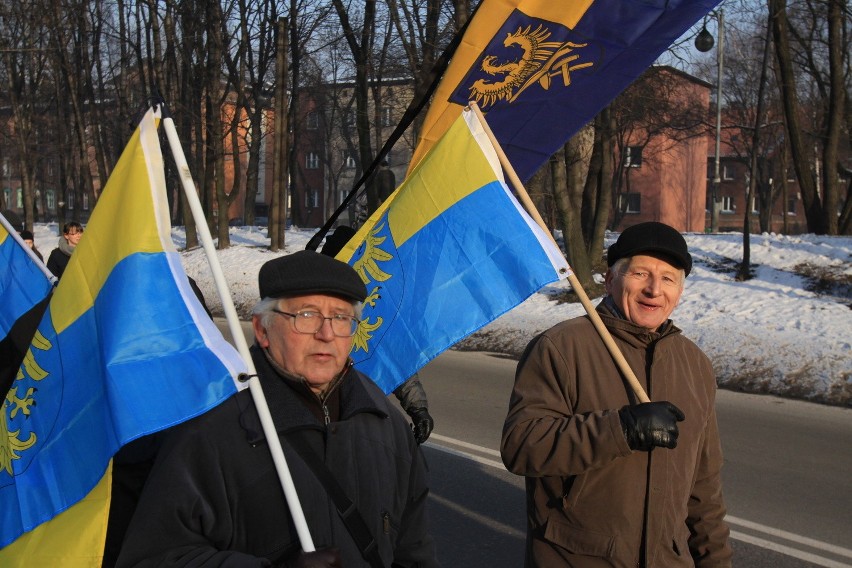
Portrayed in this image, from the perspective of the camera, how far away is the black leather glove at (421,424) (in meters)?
6.25

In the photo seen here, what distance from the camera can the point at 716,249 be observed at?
1956cm

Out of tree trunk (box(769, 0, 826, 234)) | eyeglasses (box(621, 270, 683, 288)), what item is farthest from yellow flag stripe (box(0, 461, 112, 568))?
tree trunk (box(769, 0, 826, 234))

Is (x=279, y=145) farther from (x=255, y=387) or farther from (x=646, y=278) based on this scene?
(x=255, y=387)

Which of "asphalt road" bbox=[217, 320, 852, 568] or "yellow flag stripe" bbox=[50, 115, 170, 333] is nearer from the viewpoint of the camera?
"yellow flag stripe" bbox=[50, 115, 170, 333]

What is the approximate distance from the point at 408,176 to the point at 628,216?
2663 inches

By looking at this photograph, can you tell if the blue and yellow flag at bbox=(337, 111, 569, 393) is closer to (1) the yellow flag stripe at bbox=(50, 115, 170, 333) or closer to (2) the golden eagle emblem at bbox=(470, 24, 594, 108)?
(2) the golden eagle emblem at bbox=(470, 24, 594, 108)

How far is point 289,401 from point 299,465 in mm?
173

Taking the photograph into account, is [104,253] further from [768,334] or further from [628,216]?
[628,216]

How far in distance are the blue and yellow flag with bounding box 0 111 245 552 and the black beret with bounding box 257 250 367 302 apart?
0.68 feet

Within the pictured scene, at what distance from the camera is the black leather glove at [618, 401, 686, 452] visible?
2.94 meters

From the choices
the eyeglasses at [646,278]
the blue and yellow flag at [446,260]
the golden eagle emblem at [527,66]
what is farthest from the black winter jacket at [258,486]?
the golden eagle emblem at [527,66]

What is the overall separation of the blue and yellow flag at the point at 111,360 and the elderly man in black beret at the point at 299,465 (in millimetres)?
145

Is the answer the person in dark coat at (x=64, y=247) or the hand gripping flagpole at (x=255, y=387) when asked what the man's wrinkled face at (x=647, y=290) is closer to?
the hand gripping flagpole at (x=255, y=387)

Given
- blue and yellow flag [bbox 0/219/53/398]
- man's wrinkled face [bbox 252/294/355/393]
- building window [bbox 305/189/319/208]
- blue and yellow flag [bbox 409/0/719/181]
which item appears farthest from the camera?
building window [bbox 305/189/319/208]
